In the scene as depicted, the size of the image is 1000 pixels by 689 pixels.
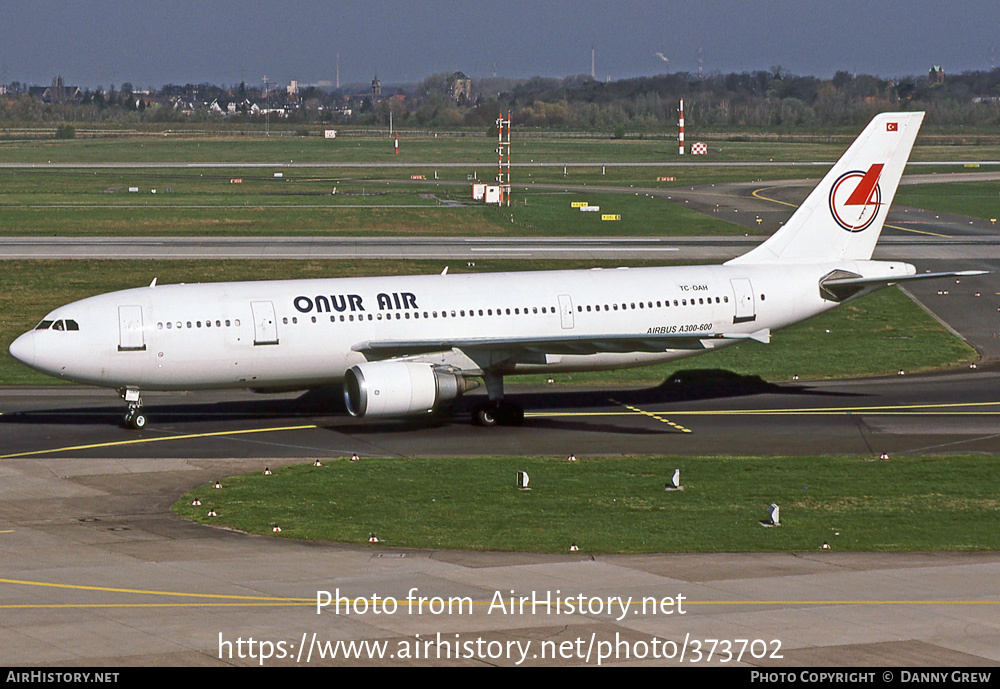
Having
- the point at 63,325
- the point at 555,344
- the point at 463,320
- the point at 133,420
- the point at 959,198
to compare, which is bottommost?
the point at 133,420

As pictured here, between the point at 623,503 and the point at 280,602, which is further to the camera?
the point at 623,503

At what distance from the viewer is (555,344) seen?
41.8 metres

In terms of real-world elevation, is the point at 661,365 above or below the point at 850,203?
below

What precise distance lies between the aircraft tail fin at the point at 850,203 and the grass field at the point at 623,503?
37.8ft

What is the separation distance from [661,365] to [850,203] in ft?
34.5

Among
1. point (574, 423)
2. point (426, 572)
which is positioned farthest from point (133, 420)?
point (426, 572)

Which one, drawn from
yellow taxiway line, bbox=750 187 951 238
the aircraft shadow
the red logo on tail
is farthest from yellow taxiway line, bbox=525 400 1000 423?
yellow taxiway line, bbox=750 187 951 238

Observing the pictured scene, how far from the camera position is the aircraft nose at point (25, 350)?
131 feet

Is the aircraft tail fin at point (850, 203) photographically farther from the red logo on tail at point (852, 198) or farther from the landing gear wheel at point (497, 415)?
the landing gear wheel at point (497, 415)

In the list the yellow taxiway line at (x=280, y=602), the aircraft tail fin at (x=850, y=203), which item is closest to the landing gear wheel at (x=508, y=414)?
the aircraft tail fin at (x=850, y=203)

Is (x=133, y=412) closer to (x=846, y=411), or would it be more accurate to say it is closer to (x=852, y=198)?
(x=846, y=411)

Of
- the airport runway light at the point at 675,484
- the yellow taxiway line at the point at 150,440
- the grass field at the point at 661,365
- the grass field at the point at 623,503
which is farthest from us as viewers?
the grass field at the point at 661,365

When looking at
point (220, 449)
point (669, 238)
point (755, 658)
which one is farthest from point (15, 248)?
point (755, 658)

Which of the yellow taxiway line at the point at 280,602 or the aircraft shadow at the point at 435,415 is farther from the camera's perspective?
the aircraft shadow at the point at 435,415
